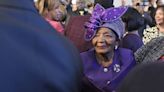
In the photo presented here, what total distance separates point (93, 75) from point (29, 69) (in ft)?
5.82

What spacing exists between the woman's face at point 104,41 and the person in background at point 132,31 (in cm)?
59

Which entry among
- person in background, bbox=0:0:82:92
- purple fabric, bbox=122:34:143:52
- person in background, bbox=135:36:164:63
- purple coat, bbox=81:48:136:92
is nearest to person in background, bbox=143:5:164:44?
purple fabric, bbox=122:34:143:52

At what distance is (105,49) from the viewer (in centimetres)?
299

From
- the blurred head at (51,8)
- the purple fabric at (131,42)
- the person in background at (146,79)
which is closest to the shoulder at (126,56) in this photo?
the purple fabric at (131,42)

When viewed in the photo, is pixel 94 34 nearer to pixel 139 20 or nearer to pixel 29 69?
pixel 139 20

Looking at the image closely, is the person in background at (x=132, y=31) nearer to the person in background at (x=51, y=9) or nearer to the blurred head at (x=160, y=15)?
the blurred head at (x=160, y=15)

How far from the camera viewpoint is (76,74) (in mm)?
1254

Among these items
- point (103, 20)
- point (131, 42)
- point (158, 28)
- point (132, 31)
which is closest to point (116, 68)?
point (103, 20)

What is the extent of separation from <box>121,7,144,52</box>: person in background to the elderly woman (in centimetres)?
58

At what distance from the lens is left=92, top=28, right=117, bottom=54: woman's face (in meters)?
2.99

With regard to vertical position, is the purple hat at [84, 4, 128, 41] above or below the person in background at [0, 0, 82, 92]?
→ below

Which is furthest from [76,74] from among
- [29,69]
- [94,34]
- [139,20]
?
[139,20]

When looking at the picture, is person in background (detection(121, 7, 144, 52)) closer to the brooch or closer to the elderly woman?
the elderly woman

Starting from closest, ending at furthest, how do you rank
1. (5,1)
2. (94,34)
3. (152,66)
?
(152,66), (5,1), (94,34)
